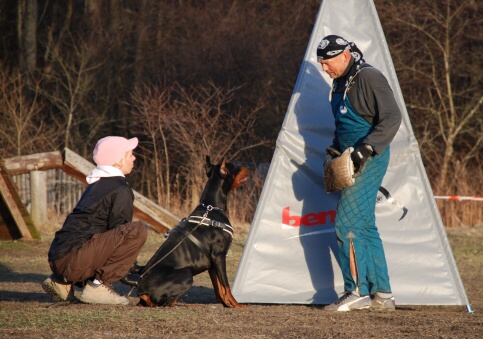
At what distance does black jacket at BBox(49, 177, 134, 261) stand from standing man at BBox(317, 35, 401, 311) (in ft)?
5.34

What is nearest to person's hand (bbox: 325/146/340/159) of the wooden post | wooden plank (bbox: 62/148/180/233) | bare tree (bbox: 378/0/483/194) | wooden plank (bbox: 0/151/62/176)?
wooden plank (bbox: 62/148/180/233)

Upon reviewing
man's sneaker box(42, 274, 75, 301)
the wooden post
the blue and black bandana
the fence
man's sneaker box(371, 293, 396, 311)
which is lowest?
the fence

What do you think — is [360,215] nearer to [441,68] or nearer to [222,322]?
[222,322]

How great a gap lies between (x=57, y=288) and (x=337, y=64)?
2.69 metres

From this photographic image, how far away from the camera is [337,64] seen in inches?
221

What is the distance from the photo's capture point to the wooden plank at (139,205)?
11055mm

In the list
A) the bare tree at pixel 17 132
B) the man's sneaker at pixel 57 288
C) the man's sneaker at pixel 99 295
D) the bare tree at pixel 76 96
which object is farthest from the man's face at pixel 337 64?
the bare tree at pixel 76 96

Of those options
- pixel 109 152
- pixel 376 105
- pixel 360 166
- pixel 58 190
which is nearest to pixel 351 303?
pixel 360 166

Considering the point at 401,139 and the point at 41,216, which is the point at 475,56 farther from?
the point at 401,139

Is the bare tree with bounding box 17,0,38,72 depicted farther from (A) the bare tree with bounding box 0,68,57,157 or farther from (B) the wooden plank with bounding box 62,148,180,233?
(B) the wooden plank with bounding box 62,148,180,233

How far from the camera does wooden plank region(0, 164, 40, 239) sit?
9.91 meters

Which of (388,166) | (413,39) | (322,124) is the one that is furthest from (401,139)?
(413,39)

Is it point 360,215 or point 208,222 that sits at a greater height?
point 360,215

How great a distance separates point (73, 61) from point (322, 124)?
15.7m
